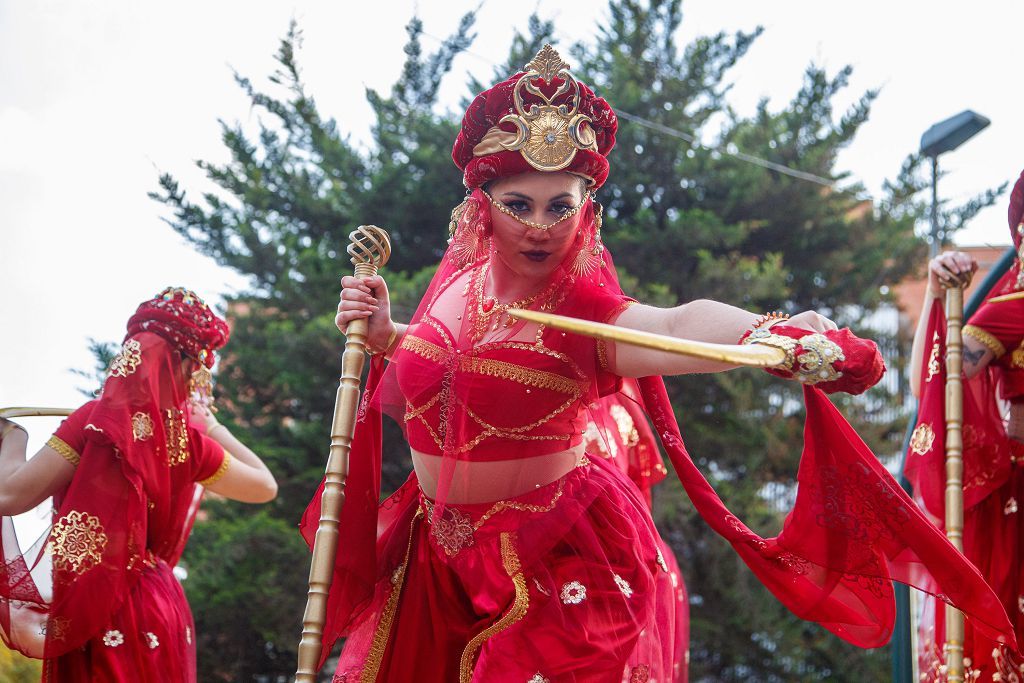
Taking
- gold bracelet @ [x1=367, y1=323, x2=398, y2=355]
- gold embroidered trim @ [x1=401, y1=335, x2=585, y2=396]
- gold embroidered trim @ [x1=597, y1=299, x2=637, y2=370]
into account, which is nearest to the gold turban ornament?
gold embroidered trim @ [x1=597, y1=299, x2=637, y2=370]

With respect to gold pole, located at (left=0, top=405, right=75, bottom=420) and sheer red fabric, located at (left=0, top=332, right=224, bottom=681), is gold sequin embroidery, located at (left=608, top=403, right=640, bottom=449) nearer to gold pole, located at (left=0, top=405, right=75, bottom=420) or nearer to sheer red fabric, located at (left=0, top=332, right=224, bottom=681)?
sheer red fabric, located at (left=0, top=332, right=224, bottom=681)

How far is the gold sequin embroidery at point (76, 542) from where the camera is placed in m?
4.02

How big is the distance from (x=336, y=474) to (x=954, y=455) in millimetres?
2217

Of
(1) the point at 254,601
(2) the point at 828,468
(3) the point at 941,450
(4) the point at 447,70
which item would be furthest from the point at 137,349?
(4) the point at 447,70

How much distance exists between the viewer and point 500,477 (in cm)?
312

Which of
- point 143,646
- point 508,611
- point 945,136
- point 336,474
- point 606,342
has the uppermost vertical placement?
point 945,136

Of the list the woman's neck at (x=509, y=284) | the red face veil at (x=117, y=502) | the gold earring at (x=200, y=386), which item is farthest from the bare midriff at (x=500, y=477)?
the gold earring at (x=200, y=386)

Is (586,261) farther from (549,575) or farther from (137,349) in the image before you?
(137,349)

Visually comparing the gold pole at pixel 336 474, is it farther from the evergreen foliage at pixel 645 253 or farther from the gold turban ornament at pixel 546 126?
the evergreen foliage at pixel 645 253

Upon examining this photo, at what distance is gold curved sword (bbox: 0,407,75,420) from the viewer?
Answer: 4398 mm

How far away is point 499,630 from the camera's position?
2969 mm

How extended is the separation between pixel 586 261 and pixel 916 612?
7.76 ft

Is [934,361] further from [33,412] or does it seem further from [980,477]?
[33,412]

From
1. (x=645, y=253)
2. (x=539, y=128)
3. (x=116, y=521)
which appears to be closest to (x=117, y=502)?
(x=116, y=521)
